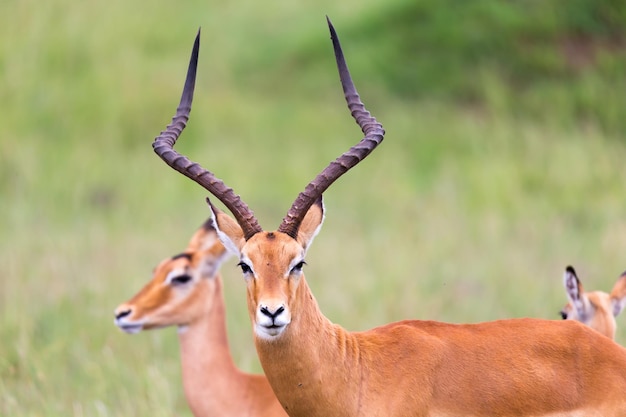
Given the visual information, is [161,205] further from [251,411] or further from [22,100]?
[251,411]

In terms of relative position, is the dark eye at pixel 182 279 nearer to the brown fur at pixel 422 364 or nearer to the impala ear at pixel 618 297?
the brown fur at pixel 422 364

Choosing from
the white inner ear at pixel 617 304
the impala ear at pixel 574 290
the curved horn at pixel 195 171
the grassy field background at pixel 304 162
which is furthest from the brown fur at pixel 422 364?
the grassy field background at pixel 304 162

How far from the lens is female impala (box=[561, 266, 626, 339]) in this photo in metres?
5.56

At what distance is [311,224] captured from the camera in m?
4.49

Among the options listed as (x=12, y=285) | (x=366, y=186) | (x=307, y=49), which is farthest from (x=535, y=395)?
(x=307, y=49)

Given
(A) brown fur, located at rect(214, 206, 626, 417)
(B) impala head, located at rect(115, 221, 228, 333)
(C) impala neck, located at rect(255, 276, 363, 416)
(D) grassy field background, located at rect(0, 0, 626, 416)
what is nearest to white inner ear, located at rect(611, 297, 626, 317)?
(A) brown fur, located at rect(214, 206, 626, 417)

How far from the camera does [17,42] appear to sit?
1423cm

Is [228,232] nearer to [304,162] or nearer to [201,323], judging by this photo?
[201,323]

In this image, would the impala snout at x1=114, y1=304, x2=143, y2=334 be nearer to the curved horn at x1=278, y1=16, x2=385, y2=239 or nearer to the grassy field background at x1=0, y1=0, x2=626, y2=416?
the grassy field background at x1=0, y1=0, x2=626, y2=416

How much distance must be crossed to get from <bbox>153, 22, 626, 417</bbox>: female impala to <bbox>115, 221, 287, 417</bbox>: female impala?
105cm

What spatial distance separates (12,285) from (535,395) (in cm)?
481

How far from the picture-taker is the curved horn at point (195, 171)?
173 inches

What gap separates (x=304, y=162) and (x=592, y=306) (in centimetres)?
751

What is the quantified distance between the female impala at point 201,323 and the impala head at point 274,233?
1.18 meters
